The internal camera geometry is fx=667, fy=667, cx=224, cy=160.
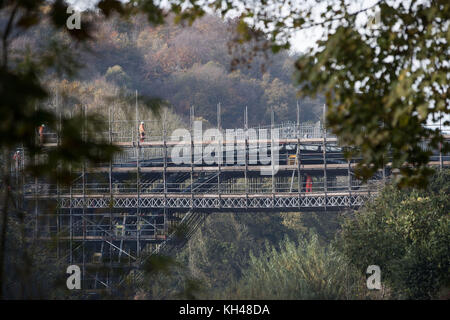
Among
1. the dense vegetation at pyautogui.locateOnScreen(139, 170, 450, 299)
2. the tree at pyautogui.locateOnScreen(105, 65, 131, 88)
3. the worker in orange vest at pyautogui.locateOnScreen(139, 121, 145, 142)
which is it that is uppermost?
the tree at pyautogui.locateOnScreen(105, 65, 131, 88)

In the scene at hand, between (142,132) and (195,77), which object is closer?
(142,132)

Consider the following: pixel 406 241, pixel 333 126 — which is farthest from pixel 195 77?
pixel 333 126

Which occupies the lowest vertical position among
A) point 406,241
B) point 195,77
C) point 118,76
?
point 406,241

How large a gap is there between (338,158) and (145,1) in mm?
30680

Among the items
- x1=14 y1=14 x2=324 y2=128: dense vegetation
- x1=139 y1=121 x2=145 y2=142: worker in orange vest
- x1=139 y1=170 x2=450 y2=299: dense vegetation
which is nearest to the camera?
x1=139 y1=170 x2=450 y2=299: dense vegetation

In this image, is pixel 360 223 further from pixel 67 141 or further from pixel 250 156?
pixel 67 141

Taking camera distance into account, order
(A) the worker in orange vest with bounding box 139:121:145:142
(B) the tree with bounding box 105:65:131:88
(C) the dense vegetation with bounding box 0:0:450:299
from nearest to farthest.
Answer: (C) the dense vegetation with bounding box 0:0:450:299 → (A) the worker in orange vest with bounding box 139:121:145:142 → (B) the tree with bounding box 105:65:131:88

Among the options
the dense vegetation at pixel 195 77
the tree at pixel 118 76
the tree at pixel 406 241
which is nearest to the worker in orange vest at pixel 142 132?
the tree at pixel 406 241

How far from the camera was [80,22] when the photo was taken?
7914 mm

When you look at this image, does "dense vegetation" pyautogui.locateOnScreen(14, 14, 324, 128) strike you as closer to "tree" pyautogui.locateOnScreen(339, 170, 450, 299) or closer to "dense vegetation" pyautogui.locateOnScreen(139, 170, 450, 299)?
"dense vegetation" pyautogui.locateOnScreen(139, 170, 450, 299)

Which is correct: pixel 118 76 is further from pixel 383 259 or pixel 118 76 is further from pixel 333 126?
pixel 333 126

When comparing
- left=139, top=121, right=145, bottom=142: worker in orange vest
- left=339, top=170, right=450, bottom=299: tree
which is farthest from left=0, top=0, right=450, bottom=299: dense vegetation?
left=139, top=121, right=145, bottom=142: worker in orange vest

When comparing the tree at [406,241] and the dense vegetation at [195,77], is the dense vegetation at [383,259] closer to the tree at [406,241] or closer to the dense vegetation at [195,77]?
the tree at [406,241]
